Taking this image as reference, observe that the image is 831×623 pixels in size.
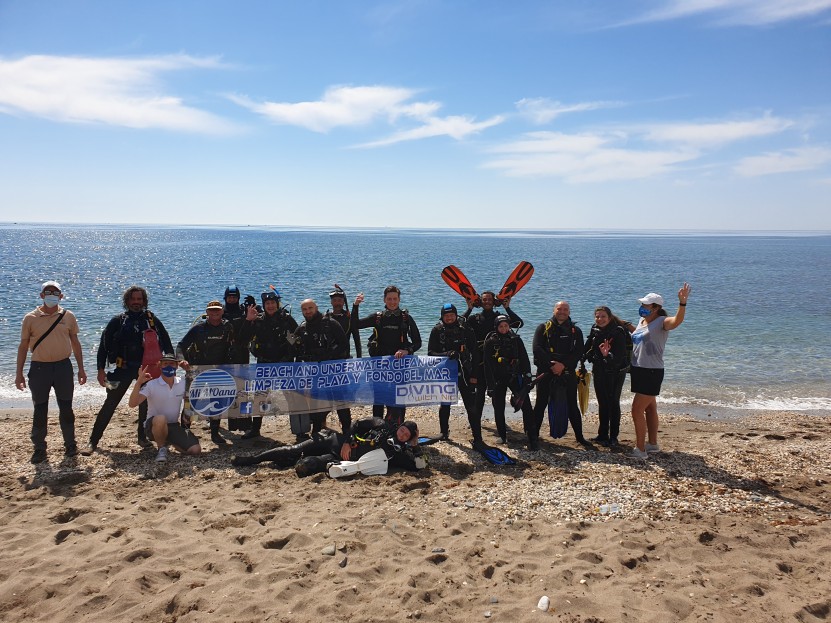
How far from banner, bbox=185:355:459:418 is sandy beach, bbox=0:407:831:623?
0.96 metres

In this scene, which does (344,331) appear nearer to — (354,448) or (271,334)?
(271,334)

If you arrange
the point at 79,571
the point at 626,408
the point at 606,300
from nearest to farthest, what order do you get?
the point at 79,571 < the point at 626,408 < the point at 606,300

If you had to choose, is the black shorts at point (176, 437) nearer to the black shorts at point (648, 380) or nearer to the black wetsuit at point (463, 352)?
the black wetsuit at point (463, 352)

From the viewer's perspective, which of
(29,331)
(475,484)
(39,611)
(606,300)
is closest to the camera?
(39,611)

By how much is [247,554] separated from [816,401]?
13.8 metres

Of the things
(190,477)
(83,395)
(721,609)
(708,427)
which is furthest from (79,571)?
(708,427)

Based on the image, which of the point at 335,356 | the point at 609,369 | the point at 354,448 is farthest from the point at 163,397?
the point at 609,369

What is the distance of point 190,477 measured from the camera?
23.9 ft

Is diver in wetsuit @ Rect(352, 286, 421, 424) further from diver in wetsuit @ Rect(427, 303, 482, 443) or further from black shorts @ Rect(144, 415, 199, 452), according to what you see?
black shorts @ Rect(144, 415, 199, 452)

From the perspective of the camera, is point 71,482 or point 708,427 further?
point 708,427

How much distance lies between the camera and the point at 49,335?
7.62 metres

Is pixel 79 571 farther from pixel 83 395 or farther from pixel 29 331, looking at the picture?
pixel 83 395

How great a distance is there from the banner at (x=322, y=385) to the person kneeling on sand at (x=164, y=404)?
0.64 metres

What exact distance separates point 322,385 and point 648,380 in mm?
4917
